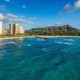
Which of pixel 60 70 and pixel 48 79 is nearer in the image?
pixel 48 79

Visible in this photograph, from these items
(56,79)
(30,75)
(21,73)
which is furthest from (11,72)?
(56,79)

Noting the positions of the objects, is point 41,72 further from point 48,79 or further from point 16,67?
point 16,67

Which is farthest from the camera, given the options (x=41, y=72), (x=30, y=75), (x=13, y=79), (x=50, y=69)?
(x=50, y=69)

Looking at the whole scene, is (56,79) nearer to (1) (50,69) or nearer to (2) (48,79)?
(2) (48,79)

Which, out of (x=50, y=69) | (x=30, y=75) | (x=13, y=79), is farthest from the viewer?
(x=50, y=69)

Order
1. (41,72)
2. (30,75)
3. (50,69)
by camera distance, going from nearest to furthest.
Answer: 1. (30,75)
2. (41,72)
3. (50,69)

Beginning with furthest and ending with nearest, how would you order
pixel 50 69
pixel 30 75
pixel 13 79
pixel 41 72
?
pixel 50 69, pixel 41 72, pixel 30 75, pixel 13 79

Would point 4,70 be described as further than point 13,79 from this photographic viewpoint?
Yes

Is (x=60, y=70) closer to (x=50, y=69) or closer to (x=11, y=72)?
(x=50, y=69)

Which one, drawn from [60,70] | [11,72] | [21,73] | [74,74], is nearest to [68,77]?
[74,74]
